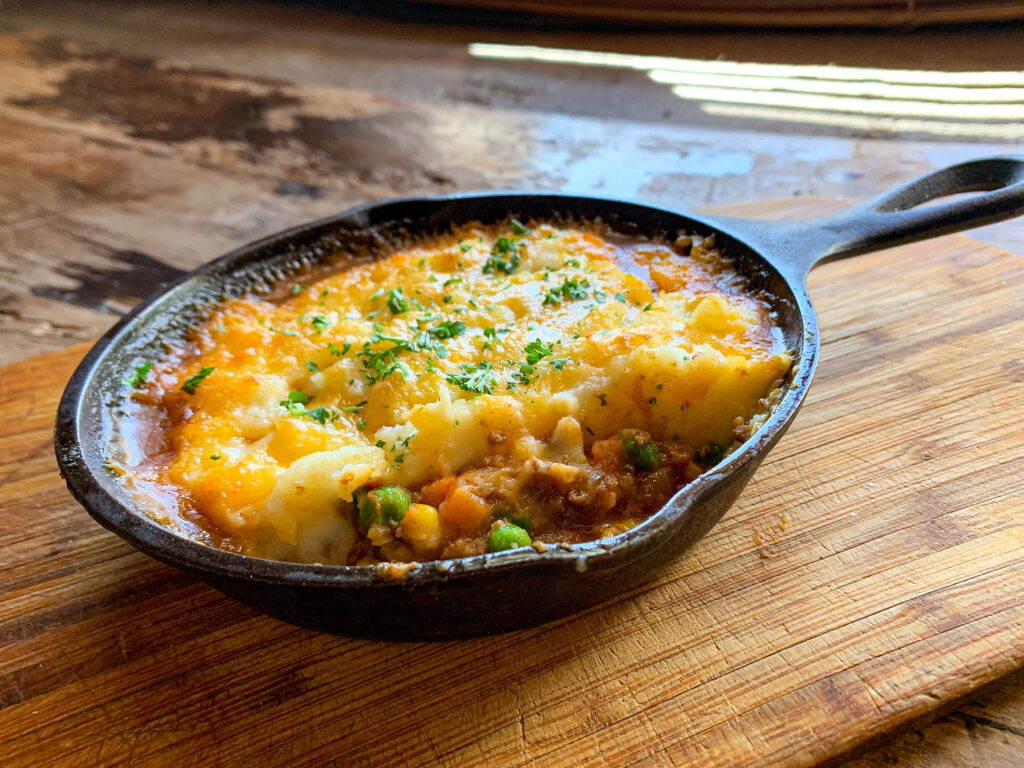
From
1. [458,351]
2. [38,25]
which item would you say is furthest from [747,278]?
[38,25]

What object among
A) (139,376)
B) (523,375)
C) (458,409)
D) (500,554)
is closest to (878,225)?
(523,375)

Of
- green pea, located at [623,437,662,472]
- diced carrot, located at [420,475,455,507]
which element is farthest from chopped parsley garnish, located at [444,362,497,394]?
green pea, located at [623,437,662,472]

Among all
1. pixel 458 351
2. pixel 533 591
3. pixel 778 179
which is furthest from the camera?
pixel 778 179

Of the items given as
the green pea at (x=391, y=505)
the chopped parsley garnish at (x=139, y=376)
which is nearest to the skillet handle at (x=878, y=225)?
the green pea at (x=391, y=505)

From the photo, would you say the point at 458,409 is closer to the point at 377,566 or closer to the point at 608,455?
the point at 608,455

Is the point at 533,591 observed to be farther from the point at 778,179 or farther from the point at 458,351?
the point at 778,179

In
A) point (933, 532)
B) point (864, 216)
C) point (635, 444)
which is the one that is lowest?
point (933, 532)
